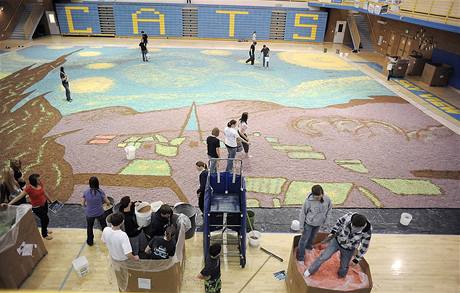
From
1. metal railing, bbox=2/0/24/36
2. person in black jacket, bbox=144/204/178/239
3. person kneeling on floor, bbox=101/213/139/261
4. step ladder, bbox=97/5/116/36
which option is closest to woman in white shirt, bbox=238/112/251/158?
person in black jacket, bbox=144/204/178/239

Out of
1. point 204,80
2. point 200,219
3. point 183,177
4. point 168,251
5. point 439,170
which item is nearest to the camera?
point 168,251

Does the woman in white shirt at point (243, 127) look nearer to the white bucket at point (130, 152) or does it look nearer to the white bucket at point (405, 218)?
the white bucket at point (130, 152)

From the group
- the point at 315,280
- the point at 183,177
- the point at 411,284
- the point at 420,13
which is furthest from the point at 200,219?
the point at 420,13

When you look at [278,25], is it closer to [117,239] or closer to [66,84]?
[66,84]

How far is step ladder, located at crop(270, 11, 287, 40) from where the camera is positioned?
2830 cm

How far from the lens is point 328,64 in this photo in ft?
70.9

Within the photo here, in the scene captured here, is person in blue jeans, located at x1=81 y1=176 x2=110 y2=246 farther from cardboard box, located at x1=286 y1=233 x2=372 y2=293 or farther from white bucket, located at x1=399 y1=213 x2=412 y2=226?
white bucket, located at x1=399 y1=213 x2=412 y2=226

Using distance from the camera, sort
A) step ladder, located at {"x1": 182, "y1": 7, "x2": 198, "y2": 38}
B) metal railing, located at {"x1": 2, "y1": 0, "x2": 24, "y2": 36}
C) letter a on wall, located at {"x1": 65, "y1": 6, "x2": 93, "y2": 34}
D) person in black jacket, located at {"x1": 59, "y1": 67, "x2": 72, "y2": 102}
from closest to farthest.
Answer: person in black jacket, located at {"x1": 59, "y1": 67, "x2": 72, "y2": 102} → metal railing, located at {"x1": 2, "y1": 0, "x2": 24, "y2": 36} → letter a on wall, located at {"x1": 65, "y1": 6, "x2": 93, "y2": 34} → step ladder, located at {"x1": 182, "y1": 7, "x2": 198, "y2": 38}

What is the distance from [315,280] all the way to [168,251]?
8.42 ft

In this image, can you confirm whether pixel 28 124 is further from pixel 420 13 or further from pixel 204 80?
pixel 420 13

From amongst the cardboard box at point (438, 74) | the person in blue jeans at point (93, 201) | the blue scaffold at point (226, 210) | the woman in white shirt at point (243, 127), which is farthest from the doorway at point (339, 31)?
the person in blue jeans at point (93, 201)

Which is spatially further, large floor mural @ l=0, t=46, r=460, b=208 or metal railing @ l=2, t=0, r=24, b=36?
metal railing @ l=2, t=0, r=24, b=36

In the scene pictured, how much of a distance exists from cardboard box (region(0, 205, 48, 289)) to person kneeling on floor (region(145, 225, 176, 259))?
2355mm

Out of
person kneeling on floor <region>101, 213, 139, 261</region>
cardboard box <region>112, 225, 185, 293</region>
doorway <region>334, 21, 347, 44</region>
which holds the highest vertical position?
doorway <region>334, 21, 347, 44</region>
